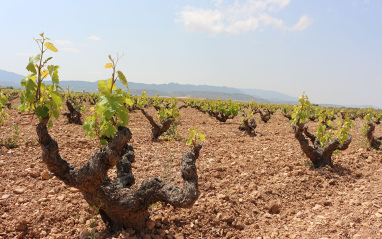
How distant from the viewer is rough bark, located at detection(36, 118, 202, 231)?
2805 millimetres

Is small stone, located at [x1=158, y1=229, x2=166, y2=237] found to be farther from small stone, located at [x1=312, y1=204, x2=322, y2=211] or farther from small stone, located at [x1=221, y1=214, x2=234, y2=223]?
small stone, located at [x1=312, y1=204, x2=322, y2=211]

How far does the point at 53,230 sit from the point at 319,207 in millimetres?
4499

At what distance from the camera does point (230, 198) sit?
4363 millimetres

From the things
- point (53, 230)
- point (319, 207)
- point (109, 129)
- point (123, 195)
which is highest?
point (109, 129)

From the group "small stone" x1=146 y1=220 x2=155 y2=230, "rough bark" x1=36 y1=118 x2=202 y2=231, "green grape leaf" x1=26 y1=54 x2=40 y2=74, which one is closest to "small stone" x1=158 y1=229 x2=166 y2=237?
"small stone" x1=146 y1=220 x2=155 y2=230

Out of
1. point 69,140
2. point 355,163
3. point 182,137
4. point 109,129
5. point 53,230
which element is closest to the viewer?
point 109,129

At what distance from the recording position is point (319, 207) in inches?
166

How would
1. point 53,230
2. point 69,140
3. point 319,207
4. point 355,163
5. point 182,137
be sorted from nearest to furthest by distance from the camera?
point 53,230
point 319,207
point 355,163
point 69,140
point 182,137

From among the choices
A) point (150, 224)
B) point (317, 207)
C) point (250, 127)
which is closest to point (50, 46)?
point (150, 224)

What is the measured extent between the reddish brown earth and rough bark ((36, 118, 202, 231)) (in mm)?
296

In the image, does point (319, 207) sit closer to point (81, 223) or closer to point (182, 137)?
point (81, 223)

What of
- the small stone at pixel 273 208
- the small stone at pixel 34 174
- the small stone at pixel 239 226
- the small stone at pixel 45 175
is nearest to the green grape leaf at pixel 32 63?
the small stone at pixel 45 175

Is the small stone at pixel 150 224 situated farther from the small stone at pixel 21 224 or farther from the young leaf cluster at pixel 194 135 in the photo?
the small stone at pixel 21 224

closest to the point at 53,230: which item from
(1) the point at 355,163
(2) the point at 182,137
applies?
(2) the point at 182,137
